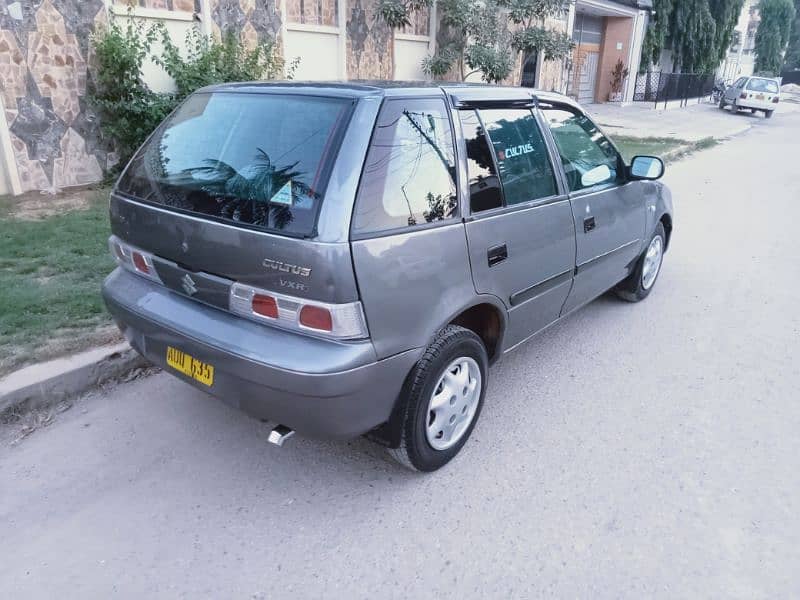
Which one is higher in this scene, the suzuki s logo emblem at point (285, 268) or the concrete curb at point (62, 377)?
the suzuki s logo emblem at point (285, 268)

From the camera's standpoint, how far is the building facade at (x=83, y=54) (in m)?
6.89

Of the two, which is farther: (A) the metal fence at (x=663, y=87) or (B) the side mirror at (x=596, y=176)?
(A) the metal fence at (x=663, y=87)

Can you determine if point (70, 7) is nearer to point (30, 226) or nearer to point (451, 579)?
point (30, 226)

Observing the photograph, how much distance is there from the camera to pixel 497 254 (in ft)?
10.1

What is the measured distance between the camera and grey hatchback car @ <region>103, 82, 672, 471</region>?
2408 mm

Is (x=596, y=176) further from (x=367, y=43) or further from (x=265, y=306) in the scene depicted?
(x=367, y=43)

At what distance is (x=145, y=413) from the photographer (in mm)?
3430

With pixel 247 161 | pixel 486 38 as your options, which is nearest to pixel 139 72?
pixel 247 161

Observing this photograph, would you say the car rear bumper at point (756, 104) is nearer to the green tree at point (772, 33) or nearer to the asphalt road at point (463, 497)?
the asphalt road at point (463, 497)

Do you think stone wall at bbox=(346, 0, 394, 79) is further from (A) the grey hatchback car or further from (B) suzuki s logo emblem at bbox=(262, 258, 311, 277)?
(B) suzuki s logo emblem at bbox=(262, 258, 311, 277)

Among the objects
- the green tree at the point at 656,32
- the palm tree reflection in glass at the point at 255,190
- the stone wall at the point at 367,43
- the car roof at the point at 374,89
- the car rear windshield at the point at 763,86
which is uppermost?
the green tree at the point at 656,32

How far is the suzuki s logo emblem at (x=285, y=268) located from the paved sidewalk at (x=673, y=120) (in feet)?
51.0

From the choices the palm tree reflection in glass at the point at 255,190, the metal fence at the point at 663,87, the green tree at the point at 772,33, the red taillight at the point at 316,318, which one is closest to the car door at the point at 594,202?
the palm tree reflection in glass at the point at 255,190

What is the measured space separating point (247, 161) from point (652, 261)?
12.8 ft
